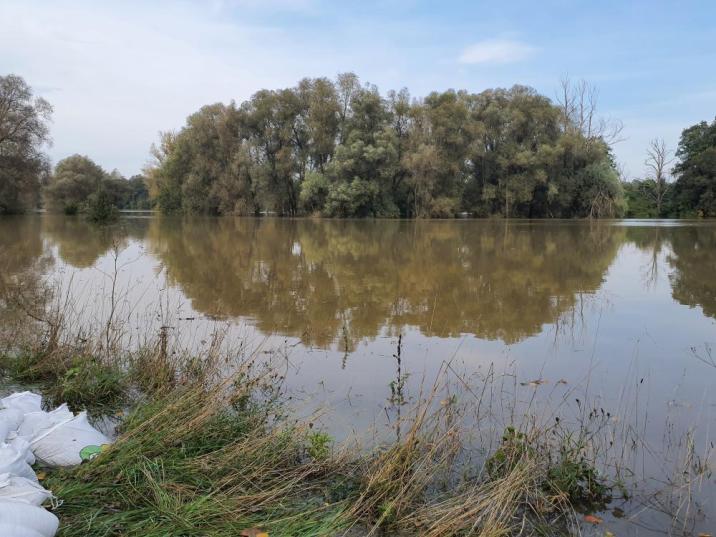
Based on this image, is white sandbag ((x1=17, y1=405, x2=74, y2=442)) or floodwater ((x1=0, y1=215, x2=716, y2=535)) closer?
white sandbag ((x1=17, y1=405, x2=74, y2=442))

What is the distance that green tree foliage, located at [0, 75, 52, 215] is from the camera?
4734 cm

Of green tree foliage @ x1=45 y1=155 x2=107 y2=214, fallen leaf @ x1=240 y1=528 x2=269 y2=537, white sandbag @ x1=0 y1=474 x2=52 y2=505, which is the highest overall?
green tree foliage @ x1=45 y1=155 x2=107 y2=214

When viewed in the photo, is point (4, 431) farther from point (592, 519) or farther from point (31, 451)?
point (592, 519)

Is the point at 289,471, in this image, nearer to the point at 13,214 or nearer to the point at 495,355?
the point at 495,355

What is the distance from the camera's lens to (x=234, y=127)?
5628cm

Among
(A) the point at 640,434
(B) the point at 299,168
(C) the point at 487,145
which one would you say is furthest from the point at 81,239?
(C) the point at 487,145

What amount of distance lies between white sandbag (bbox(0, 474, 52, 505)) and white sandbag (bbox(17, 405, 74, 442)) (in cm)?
77

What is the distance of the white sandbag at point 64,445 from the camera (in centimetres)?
362

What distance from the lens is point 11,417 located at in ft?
12.5

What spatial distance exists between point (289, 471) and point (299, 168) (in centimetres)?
5232

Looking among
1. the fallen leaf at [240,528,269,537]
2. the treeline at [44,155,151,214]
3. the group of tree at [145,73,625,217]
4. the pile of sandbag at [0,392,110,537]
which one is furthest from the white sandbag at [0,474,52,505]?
the treeline at [44,155,151,214]

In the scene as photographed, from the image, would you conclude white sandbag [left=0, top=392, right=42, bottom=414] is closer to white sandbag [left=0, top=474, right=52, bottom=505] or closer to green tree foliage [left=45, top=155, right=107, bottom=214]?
white sandbag [left=0, top=474, right=52, bottom=505]

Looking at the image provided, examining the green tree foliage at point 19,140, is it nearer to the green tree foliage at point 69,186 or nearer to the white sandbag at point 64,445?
the green tree foliage at point 69,186

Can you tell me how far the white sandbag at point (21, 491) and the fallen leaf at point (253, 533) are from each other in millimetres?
1005
